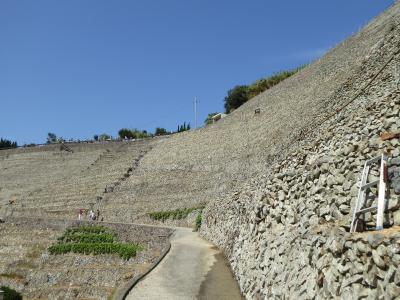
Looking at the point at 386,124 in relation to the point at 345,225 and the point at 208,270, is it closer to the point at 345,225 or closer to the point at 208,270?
the point at 345,225

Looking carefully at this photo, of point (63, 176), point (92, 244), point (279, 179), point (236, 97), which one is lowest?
point (92, 244)

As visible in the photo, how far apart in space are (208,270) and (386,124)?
24.9 feet

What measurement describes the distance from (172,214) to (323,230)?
2452cm

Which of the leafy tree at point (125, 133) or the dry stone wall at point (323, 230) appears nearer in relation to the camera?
the dry stone wall at point (323, 230)

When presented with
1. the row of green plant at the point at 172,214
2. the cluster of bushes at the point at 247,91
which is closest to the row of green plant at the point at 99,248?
the row of green plant at the point at 172,214

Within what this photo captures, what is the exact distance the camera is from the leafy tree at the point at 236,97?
78694 millimetres

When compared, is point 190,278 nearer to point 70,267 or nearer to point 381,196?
point 381,196

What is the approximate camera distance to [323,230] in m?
7.86

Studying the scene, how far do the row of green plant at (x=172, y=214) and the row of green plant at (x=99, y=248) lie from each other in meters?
6.44

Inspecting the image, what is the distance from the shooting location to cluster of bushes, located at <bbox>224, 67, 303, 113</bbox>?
71750mm

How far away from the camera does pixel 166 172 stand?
136 ft

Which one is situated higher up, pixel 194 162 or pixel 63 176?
pixel 63 176

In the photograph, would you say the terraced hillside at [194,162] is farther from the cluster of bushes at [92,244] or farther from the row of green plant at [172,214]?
the cluster of bushes at [92,244]

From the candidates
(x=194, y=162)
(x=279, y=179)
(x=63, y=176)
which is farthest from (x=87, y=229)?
(x=63, y=176)
